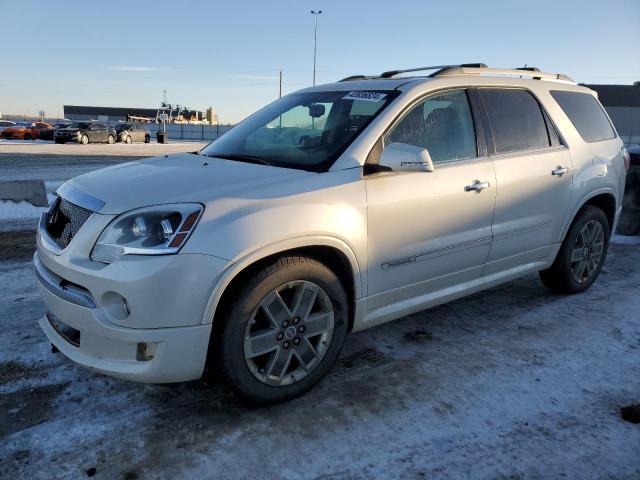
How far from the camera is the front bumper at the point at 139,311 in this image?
7.88ft

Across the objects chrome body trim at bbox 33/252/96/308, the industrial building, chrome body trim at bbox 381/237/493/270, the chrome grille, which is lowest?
chrome body trim at bbox 33/252/96/308

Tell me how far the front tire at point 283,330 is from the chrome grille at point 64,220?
0.90 meters

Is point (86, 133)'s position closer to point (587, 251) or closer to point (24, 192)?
point (24, 192)

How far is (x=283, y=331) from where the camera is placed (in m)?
2.82

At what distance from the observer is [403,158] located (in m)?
2.96

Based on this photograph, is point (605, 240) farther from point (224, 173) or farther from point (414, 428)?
point (224, 173)

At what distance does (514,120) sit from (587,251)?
157cm

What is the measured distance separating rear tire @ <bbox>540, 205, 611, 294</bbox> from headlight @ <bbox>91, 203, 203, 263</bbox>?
338cm

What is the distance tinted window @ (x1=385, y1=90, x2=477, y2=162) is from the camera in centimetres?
335

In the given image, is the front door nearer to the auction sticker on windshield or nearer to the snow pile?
the auction sticker on windshield

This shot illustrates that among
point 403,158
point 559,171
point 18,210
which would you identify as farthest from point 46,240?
point 18,210

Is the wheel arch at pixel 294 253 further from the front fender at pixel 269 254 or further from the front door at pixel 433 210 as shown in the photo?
the front door at pixel 433 210

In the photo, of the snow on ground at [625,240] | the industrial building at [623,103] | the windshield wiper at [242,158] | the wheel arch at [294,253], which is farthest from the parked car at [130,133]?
the industrial building at [623,103]

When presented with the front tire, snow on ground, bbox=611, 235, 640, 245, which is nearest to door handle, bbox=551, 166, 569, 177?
the front tire
